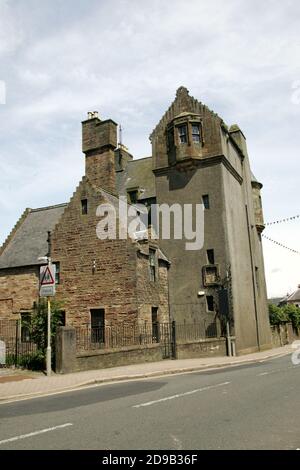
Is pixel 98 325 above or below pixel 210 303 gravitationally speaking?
below

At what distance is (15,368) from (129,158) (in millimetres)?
29382

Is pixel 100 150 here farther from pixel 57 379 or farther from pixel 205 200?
pixel 57 379

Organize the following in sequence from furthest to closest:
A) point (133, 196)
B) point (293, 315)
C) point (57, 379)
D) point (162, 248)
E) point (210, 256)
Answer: point (293, 315) < point (133, 196) < point (162, 248) < point (210, 256) < point (57, 379)

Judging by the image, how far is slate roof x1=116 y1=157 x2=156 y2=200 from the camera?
34.9 metres

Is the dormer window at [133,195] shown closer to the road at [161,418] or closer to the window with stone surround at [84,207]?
the window with stone surround at [84,207]

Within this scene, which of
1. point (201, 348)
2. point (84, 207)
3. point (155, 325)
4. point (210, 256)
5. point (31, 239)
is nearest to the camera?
point (201, 348)

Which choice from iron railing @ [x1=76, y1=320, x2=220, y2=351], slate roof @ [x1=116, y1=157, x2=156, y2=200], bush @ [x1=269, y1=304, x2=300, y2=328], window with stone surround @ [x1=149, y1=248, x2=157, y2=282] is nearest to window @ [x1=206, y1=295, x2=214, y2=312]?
iron railing @ [x1=76, y1=320, x2=220, y2=351]

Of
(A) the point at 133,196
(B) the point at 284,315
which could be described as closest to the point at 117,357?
(A) the point at 133,196

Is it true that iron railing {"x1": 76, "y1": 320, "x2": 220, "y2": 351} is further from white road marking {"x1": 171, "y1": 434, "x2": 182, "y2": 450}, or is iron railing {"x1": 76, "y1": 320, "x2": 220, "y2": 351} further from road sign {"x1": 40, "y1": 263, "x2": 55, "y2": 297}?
white road marking {"x1": 171, "y1": 434, "x2": 182, "y2": 450}

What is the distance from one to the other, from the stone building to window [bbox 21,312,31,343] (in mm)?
624

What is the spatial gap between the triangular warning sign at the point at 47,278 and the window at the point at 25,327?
2.92 meters

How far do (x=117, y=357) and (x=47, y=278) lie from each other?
5176 millimetres

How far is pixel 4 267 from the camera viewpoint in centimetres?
2850

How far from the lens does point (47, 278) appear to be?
1716 centimetres
